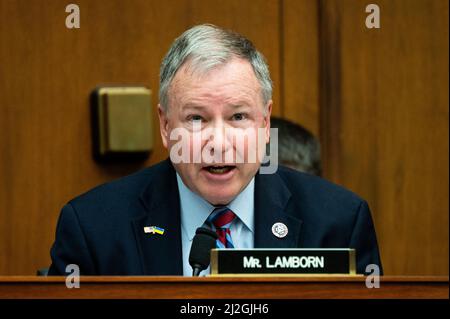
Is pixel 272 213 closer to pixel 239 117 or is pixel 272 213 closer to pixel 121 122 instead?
pixel 239 117

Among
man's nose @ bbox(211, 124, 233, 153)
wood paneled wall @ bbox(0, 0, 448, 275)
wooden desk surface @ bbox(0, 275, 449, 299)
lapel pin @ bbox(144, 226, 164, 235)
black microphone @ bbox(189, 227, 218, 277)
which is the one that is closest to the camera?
wooden desk surface @ bbox(0, 275, 449, 299)

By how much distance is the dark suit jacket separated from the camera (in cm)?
208

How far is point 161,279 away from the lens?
164 centimetres

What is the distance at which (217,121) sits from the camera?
6.66 feet

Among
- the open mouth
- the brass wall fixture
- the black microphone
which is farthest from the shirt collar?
the brass wall fixture

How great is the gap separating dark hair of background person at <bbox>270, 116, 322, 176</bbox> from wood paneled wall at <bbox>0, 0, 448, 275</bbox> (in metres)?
0.30

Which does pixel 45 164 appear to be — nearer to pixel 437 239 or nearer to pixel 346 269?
pixel 437 239

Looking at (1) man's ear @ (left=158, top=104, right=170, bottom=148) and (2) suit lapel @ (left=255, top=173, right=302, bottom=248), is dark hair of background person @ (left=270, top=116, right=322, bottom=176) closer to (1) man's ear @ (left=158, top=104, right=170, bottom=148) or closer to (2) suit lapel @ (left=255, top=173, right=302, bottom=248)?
(2) suit lapel @ (left=255, top=173, right=302, bottom=248)

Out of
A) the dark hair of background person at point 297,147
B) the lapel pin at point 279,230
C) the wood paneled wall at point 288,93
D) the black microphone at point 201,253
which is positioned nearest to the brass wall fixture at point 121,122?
the wood paneled wall at point 288,93

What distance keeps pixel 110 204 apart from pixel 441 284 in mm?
768

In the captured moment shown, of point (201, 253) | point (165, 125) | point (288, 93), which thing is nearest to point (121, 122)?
point (288, 93)

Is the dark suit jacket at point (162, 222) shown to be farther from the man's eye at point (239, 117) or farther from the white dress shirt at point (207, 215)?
the man's eye at point (239, 117)

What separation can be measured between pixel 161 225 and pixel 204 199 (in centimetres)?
10
